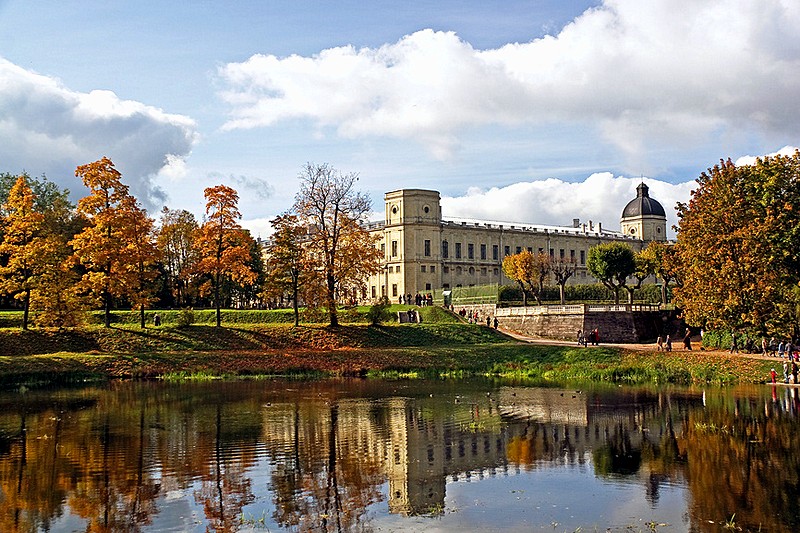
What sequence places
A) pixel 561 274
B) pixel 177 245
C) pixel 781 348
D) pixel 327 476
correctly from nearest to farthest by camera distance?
1. pixel 327 476
2. pixel 781 348
3. pixel 561 274
4. pixel 177 245

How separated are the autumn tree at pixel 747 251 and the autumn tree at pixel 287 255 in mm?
20802

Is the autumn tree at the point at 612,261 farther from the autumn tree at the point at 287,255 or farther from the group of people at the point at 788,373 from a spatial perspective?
the group of people at the point at 788,373

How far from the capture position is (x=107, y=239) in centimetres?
4316

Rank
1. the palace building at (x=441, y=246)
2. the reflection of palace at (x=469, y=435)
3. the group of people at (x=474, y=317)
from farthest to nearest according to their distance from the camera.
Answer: the palace building at (x=441, y=246) < the group of people at (x=474, y=317) < the reflection of palace at (x=469, y=435)

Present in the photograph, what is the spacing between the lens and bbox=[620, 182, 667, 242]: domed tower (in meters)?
108

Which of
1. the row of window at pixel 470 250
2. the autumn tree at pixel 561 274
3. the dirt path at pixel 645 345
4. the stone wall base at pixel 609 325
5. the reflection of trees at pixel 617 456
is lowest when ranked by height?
the reflection of trees at pixel 617 456

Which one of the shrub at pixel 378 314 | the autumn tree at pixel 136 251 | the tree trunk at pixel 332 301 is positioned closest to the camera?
the autumn tree at pixel 136 251

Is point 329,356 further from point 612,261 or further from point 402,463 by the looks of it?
point 612,261

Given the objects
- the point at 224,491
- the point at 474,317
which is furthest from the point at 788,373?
the point at 474,317

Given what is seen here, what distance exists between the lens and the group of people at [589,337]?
45.6 m

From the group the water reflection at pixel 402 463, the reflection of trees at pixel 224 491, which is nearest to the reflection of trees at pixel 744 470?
the water reflection at pixel 402 463

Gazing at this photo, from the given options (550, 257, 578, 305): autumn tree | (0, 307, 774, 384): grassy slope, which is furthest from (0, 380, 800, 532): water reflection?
(550, 257, 578, 305): autumn tree

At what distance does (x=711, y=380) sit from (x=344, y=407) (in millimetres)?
15821

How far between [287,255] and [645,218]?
72908mm
